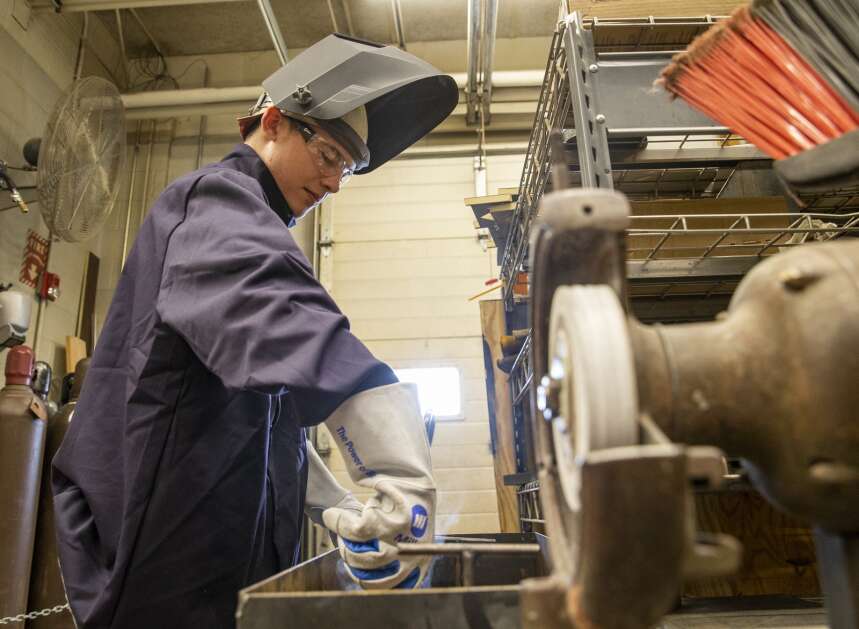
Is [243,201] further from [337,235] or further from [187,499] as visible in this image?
[337,235]

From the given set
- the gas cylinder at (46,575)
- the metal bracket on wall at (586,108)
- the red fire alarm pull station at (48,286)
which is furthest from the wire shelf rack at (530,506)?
the red fire alarm pull station at (48,286)

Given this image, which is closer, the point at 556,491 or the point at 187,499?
the point at 556,491

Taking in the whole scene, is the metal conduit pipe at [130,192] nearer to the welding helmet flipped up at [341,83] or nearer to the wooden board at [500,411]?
the wooden board at [500,411]

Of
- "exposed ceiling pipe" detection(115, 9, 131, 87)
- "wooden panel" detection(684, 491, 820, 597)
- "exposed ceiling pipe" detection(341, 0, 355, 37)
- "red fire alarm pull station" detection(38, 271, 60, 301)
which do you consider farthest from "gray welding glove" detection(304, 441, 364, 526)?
"exposed ceiling pipe" detection(115, 9, 131, 87)

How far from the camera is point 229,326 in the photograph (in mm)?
752

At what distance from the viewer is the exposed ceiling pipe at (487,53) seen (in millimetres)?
3330

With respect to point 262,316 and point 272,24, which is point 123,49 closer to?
point 272,24

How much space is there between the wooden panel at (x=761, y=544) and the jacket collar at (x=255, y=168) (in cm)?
115

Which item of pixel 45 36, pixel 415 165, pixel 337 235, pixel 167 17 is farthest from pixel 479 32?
pixel 45 36

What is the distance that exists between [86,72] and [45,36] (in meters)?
0.43

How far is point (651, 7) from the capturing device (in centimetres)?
137

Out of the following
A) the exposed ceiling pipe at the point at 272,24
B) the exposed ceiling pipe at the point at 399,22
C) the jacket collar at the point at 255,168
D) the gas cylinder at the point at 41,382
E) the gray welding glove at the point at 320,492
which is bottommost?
the gray welding glove at the point at 320,492

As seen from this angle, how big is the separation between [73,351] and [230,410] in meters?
3.04

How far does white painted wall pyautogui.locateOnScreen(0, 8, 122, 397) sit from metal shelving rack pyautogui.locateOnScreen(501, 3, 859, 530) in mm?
2924
